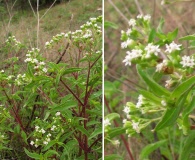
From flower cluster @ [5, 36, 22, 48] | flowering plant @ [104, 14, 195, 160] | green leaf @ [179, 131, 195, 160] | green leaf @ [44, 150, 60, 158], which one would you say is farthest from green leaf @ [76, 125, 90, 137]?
flower cluster @ [5, 36, 22, 48]

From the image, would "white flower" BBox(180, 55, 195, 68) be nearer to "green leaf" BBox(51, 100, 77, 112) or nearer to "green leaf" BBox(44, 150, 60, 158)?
"green leaf" BBox(51, 100, 77, 112)

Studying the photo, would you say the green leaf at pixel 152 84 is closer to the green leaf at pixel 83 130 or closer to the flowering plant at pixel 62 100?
the flowering plant at pixel 62 100

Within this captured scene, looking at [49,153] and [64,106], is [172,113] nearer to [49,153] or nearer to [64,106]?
[64,106]

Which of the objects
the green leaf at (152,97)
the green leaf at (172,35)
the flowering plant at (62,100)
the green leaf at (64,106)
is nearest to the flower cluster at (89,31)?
the flowering plant at (62,100)

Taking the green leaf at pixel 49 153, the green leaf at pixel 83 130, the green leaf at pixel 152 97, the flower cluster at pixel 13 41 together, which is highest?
the green leaf at pixel 152 97

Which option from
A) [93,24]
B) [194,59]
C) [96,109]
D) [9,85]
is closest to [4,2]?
[9,85]

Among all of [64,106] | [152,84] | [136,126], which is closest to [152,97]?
[152,84]
